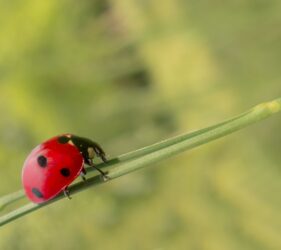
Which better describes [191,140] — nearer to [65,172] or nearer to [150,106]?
[65,172]

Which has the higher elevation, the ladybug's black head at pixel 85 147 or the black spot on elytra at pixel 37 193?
the black spot on elytra at pixel 37 193

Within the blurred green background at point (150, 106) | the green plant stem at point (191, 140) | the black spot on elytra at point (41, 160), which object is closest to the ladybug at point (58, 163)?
the black spot on elytra at point (41, 160)

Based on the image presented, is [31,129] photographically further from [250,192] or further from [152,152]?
[152,152]

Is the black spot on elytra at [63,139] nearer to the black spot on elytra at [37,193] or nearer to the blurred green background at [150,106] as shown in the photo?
the black spot on elytra at [37,193]

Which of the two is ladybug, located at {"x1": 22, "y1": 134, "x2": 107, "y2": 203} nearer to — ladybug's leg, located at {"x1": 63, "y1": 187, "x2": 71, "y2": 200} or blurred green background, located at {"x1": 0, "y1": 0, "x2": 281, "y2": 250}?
ladybug's leg, located at {"x1": 63, "y1": 187, "x2": 71, "y2": 200}

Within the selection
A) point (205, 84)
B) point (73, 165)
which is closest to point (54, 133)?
point (205, 84)

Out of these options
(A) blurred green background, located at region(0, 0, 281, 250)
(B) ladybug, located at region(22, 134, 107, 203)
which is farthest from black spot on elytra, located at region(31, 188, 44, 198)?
(A) blurred green background, located at region(0, 0, 281, 250)
